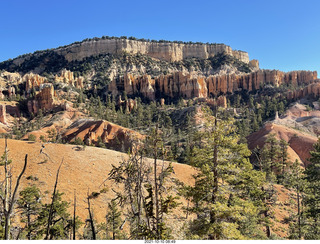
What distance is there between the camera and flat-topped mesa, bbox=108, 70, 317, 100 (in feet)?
392

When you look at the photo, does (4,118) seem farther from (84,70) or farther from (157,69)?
(157,69)

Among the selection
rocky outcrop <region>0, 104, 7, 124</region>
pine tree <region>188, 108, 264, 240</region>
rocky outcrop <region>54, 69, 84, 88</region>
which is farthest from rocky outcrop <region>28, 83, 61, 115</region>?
pine tree <region>188, 108, 264, 240</region>

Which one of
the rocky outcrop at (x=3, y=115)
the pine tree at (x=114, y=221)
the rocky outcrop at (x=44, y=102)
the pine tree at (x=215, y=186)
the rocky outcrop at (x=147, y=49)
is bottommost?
the pine tree at (x=114, y=221)

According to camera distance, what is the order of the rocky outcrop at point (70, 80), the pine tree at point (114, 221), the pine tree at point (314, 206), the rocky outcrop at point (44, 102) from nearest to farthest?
1. the pine tree at point (314, 206)
2. the pine tree at point (114, 221)
3. the rocky outcrop at point (44, 102)
4. the rocky outcrop at point (70, 80)

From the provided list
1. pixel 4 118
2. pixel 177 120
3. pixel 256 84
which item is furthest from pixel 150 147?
pixel 256 84

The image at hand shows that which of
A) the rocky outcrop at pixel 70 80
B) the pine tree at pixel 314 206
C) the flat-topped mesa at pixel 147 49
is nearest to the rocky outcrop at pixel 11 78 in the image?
the rocky outcrop at pixel 70 80

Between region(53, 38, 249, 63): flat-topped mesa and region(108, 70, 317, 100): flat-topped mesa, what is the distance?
5447 centimetres

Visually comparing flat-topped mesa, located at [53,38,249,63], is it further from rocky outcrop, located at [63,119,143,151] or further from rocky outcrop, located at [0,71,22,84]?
rocky outcrop, located at [63,119,143,151]

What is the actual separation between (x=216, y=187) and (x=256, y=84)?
410ft

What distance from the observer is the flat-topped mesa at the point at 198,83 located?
119438 mm

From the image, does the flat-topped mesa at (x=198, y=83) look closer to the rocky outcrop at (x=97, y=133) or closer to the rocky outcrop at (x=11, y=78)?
the rocky outcrop at (x=11, y=78)

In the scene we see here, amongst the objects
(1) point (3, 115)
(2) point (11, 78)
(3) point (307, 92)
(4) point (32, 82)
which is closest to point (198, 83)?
(3) point (307, 92)

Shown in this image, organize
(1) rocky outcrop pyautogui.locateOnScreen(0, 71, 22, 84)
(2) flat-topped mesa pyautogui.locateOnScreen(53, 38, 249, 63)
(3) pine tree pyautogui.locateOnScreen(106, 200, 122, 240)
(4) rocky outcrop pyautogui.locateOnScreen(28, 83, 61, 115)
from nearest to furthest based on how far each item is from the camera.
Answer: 1. (3) pine tree pyautogui.locateOnScreen(106, 200, 122, 240)
2. (4) rocky outcrop pyautogui.locateOnScreen(28, 83, 61, 115)
3. (1) rocky outcrop pyautogui.locateOnScreen(0, 71, 22, 84)
4. (2) flat-topped mesa pyautogui.locateOnScreen(53, 38, 249, 63)

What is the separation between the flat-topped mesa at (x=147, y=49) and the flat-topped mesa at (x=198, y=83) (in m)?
54.5
